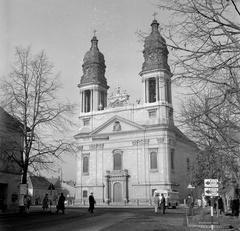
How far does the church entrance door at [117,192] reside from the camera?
60469 millimetres

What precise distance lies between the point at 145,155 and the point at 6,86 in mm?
38264

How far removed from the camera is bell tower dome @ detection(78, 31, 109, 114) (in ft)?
220

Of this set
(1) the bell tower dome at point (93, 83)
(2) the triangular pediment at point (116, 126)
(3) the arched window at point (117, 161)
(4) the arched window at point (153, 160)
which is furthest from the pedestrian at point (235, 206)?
(1) the bell tower dome at point (93, 83)

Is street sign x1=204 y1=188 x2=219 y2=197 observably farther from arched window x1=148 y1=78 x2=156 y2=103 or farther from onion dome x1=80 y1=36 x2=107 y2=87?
onion dome x1=80 y1=36 x2=107 y2=87

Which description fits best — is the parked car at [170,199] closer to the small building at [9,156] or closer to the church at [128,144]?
the church at [128,144]

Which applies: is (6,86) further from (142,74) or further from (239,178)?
(142,74)

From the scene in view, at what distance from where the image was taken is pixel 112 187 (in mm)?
61344

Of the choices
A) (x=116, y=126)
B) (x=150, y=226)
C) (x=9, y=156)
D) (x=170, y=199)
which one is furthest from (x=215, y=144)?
(x=116, y=126)

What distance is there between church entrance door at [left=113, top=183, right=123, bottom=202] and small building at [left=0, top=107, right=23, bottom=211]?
29.1 metres

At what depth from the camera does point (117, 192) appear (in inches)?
2399

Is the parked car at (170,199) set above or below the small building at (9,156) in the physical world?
below

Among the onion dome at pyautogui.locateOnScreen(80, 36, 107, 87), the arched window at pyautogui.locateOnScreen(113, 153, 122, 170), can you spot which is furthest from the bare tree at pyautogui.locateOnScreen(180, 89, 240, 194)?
the onion dome at pyautogui.locateOnScreen(80, 36, 107, 87)

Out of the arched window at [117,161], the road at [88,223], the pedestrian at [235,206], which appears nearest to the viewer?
the road at [88,223]

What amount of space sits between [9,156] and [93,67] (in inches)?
1748
